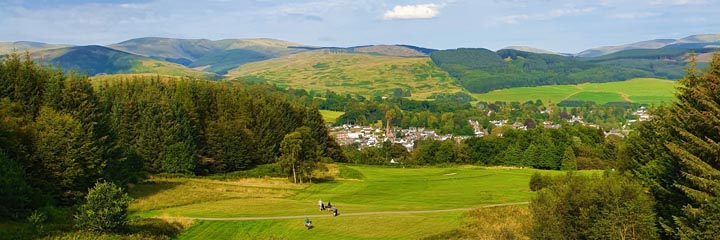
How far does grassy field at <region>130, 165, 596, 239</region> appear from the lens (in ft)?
124

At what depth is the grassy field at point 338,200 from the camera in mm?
37844

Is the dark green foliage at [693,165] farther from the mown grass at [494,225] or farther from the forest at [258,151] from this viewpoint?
the mown grass at [494,225]

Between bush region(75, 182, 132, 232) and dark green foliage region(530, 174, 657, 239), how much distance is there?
83.6 feet

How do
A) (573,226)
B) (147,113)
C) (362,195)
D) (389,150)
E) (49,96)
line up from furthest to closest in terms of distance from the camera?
1. (389,150)
2. (147,113)
3. (362,195)
4. (49,96)
5. (573,226)

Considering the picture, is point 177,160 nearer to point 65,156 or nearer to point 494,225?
point 65,156

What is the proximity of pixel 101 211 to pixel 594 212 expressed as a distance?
28.8 meters

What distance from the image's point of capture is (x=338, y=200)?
58250 millimetres

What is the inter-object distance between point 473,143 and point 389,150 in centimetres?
2511

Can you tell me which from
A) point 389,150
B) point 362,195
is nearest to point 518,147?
point 389,150

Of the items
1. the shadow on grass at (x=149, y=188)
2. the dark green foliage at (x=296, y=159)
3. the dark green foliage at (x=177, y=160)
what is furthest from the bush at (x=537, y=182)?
the dark green foliage at (x=177, y=160)

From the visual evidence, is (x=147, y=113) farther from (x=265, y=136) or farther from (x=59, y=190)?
(x=59, y=190)

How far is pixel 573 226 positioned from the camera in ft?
96.9

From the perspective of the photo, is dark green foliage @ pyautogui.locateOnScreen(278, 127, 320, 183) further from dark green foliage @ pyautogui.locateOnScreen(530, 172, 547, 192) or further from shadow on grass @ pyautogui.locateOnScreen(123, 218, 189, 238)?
shadow on grass @ pyautogui.locateOnScreen(123, 218, 189, 238)

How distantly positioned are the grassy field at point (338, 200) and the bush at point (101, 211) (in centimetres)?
502
